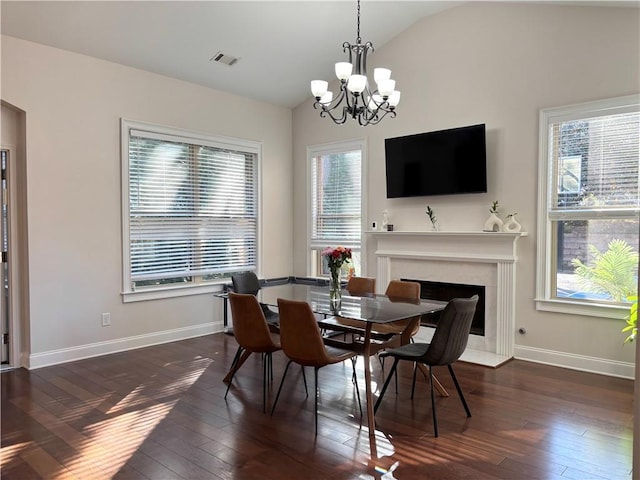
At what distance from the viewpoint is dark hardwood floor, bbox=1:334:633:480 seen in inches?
102

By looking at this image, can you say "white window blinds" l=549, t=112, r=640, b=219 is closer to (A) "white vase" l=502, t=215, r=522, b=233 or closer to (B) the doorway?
(A) "white vase" l=502, t=215, r=522, b=233

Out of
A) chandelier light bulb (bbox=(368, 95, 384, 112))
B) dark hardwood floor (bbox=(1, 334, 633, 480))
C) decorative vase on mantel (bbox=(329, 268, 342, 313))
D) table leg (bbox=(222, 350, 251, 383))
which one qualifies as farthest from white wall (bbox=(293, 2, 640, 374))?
Answer: table leg (bbox=(222, 350, 251, 383))

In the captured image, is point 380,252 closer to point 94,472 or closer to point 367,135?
point 367,135

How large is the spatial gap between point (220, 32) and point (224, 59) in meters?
0.48

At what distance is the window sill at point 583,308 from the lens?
4148mm

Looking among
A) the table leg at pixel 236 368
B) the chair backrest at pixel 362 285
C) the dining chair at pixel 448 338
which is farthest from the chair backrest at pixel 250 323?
the chair backrest at pixel 362 285

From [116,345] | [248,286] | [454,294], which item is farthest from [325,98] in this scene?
[116,345]

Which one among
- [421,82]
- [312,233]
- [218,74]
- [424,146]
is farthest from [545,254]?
[218,74]

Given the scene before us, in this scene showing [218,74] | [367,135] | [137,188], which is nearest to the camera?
[137,188]

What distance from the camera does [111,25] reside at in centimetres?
435

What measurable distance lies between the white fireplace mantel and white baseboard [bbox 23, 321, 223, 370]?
2.49m

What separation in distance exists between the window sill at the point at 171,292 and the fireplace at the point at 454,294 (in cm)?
→ 240

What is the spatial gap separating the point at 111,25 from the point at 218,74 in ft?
4.54

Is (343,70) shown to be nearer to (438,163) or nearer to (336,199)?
(438,163)
